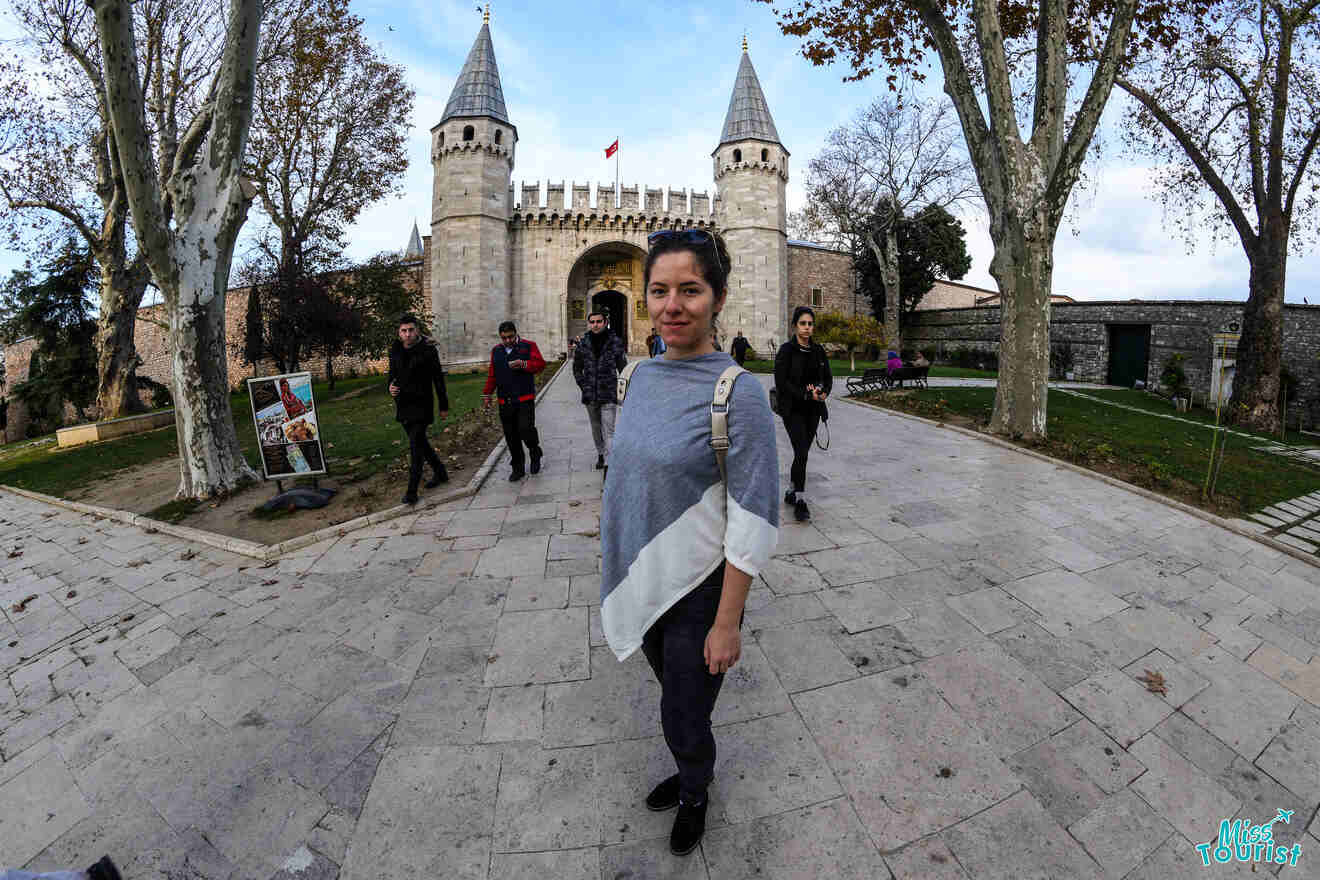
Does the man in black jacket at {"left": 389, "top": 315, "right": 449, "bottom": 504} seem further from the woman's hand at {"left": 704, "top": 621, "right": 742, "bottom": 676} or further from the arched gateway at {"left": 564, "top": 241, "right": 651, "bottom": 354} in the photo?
the arched gateway at {"left": 564, "top": 241, "right": 651, "bottom": 354}

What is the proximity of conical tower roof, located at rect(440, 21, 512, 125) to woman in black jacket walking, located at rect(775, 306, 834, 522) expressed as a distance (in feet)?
85.9

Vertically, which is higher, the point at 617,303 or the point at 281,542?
the point at 617,303

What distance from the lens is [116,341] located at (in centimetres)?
1365

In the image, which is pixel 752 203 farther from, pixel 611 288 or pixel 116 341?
pixel 116 341

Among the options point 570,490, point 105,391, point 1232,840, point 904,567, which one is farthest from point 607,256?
point 1232,840

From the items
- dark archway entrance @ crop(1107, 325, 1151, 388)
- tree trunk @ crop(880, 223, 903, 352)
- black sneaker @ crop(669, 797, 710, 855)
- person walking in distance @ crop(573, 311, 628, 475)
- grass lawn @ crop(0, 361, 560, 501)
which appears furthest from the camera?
tree trunk @ crop(880, 223, 903, 352)

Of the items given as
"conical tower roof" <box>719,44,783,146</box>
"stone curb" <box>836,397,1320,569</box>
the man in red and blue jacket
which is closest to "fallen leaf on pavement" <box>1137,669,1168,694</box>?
"stone curb" <box>836,397,1320,569</box>

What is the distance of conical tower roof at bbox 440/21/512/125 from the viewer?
24969 mm

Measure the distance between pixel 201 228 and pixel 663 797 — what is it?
766 cm

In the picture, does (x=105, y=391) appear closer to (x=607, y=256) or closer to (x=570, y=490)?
(x=570, y=490)

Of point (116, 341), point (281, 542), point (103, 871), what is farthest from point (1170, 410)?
point (116, 341)

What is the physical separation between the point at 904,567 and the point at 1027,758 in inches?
67.9

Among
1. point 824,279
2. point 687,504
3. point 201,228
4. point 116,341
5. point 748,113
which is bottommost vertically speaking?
point 687,504

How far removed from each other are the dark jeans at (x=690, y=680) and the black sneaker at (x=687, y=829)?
0.06 m
